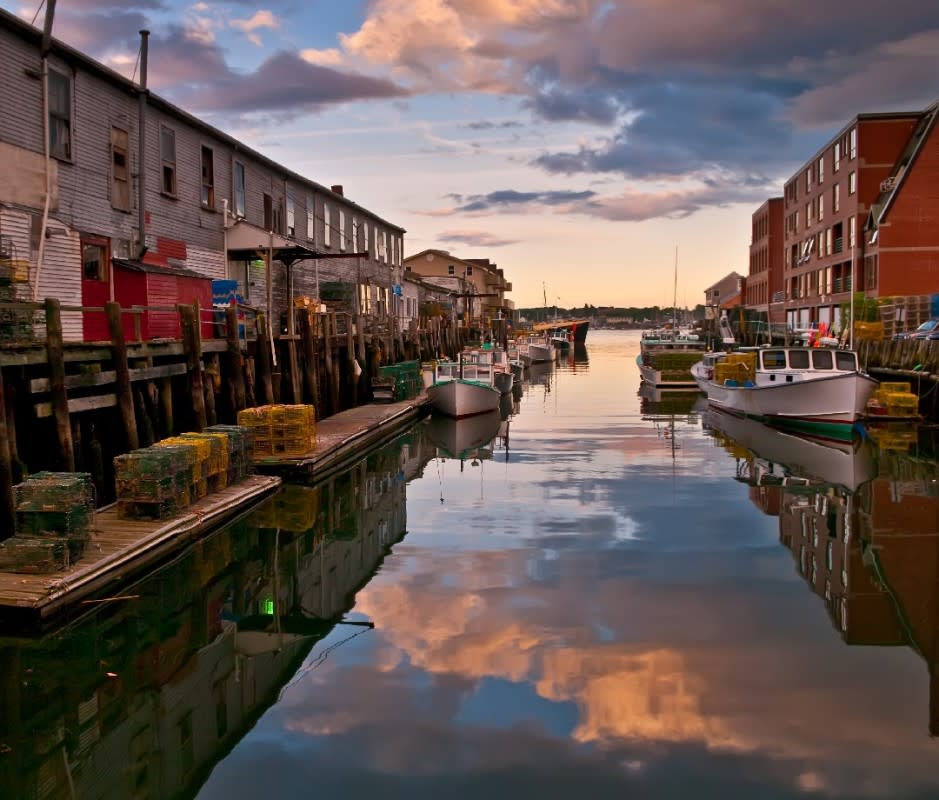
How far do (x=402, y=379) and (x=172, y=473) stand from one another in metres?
25.2

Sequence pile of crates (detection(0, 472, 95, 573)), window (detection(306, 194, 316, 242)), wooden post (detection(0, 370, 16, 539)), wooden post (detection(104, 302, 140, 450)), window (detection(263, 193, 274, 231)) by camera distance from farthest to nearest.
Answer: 1. window (detection(306, 194, 316, 242))
2. window (detection(263, 193, 274, 231))
3. wooden post (detection(104, 302, 140, 450))
4. wooden post (detection(0, 370, 16, 539))
5. pile of crates (detection(0, 472, 95, 573))

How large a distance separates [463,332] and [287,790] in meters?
77.6

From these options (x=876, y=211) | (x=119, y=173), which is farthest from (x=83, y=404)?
(x=876, y=211)

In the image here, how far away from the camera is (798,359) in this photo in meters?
33.7

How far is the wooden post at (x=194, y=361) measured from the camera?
20125 millimetres

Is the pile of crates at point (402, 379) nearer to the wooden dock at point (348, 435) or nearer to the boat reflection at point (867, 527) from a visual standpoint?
the wooden dock at point (348, 435)

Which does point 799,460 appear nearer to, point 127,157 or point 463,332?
point 127,157

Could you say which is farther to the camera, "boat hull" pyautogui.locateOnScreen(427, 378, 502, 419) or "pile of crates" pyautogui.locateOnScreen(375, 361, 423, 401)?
"pile of crates" pyautogui.locateOnScreen(375, 361, 423, 401)

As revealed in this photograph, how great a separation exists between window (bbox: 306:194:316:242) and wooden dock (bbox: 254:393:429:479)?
27.6 feet

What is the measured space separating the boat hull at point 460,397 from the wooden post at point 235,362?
1454cm

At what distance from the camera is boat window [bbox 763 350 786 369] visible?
34000mm

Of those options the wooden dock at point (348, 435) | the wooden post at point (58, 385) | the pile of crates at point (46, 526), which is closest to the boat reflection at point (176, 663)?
the pile of crates at point (46, 526)

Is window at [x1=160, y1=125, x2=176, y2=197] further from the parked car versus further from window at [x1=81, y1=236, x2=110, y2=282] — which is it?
the parked car

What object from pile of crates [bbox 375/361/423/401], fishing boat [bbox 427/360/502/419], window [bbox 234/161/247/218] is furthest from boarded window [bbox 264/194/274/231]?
fishing boat [bbox 427/360/502/419]
